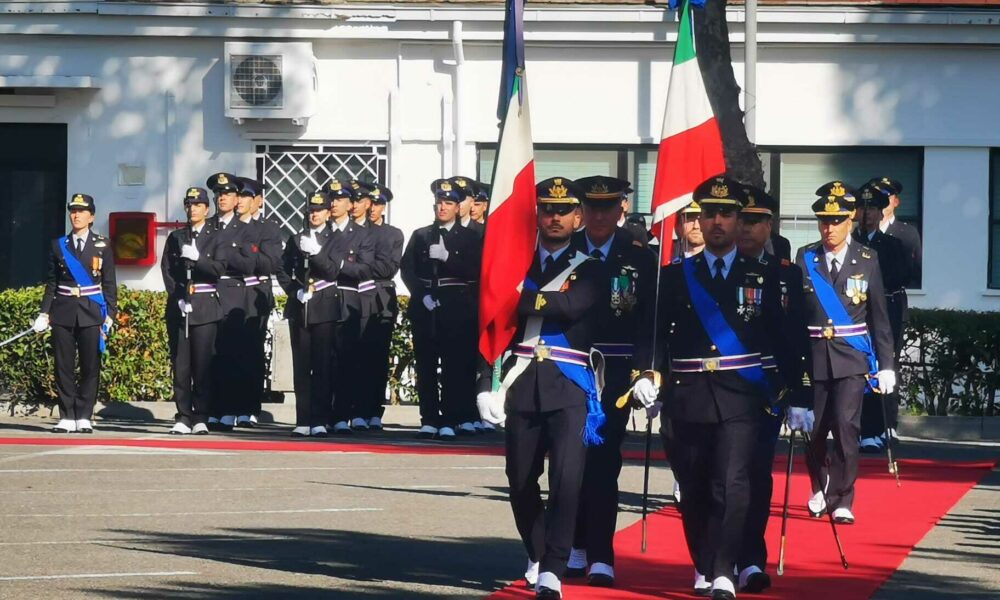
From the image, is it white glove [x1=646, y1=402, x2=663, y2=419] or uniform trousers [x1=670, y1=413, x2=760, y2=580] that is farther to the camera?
white glove [x1=646, y1=402, x2=663, y2=419]

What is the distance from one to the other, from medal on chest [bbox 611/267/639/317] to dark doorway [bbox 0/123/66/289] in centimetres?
1564

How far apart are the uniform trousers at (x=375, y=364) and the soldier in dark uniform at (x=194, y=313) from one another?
148 centimetres

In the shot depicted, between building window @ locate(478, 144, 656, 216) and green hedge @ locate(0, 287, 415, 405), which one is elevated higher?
building window @ locate(478, 144, 656, 216)

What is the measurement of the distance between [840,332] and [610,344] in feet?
10.5

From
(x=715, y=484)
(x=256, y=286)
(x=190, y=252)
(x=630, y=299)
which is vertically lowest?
(x=715, y=484)

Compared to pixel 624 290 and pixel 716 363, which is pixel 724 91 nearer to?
pixel 624 290

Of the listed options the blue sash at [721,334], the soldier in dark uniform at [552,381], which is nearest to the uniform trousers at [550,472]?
the soldier in dark uniform at [552,381]

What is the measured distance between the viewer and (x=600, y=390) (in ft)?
30.3

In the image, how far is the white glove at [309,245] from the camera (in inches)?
679

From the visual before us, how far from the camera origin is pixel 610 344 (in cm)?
962

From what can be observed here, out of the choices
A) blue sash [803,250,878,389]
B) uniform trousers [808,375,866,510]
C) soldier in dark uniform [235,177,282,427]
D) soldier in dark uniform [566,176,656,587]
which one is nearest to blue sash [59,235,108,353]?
soldier in dark uniform [235,177,282,427]

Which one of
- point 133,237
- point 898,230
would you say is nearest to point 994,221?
point 898,230

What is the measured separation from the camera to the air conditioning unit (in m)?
22.9

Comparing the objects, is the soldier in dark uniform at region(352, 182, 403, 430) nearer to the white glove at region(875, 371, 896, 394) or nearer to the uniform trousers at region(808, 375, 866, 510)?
the uniform trousers at region(808, 375, 866, 510)
